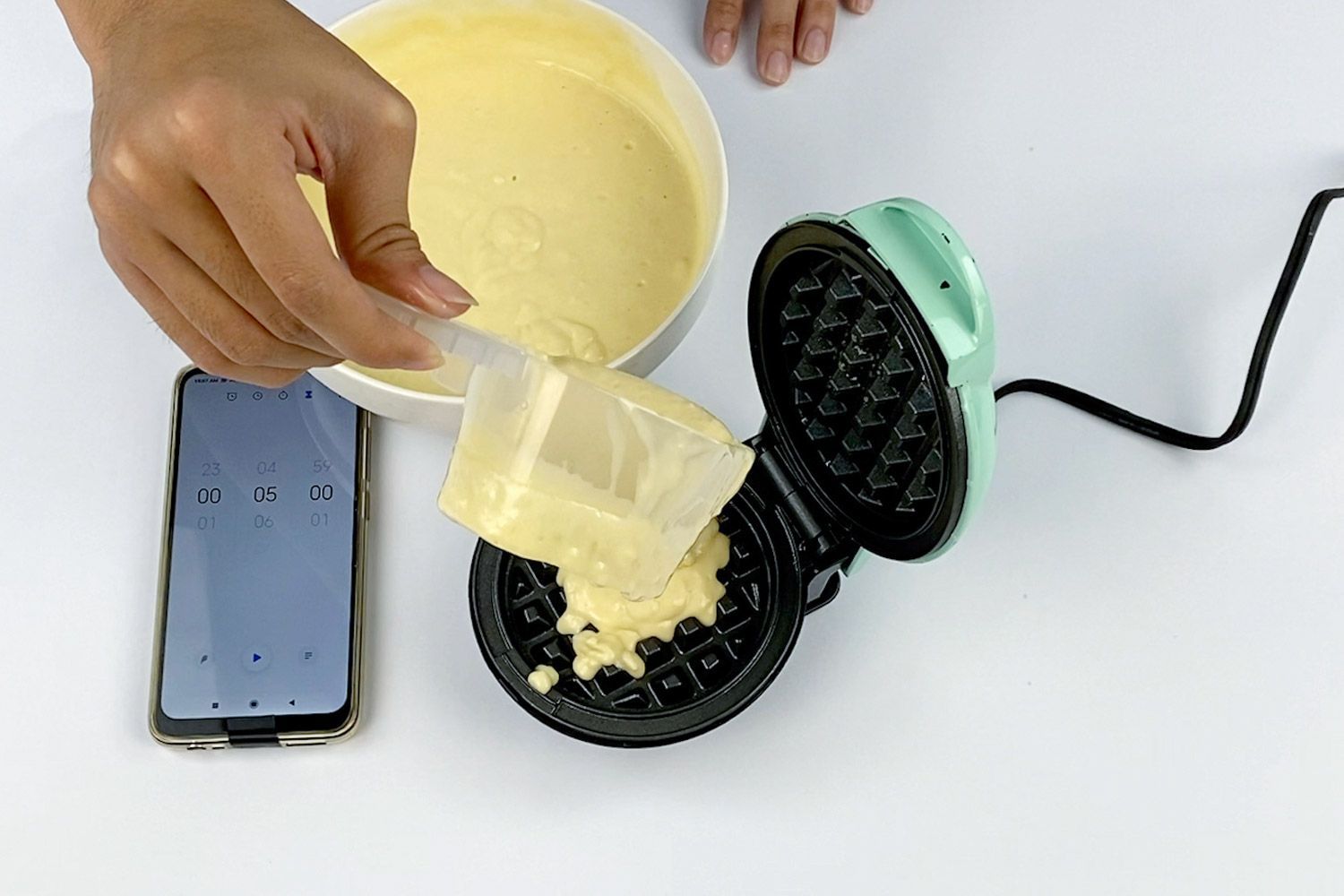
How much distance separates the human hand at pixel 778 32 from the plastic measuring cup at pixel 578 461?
46cm

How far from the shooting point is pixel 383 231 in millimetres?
695

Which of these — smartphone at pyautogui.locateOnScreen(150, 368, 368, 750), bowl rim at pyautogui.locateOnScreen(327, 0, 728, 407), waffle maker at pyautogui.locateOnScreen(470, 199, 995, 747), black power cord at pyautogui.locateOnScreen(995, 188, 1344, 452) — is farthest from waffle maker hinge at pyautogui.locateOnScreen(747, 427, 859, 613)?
smartphone at pyautogui.locateOnScreen(150, 368, 368, 750)

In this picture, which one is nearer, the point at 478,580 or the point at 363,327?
the point at 363,327

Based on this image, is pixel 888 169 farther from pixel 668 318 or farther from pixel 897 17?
pixel 668 318

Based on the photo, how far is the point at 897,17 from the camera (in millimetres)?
1139

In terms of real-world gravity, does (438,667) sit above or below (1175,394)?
below

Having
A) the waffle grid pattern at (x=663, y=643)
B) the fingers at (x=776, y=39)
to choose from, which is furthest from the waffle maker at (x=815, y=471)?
the fingers at (x=776, y=39)

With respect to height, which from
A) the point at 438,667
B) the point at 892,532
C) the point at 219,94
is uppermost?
the point at 219,94

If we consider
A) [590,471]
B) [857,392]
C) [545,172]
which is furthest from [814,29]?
[590,471]

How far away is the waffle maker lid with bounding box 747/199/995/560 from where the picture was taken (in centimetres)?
68

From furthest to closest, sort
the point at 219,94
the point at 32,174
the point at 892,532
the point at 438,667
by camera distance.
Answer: the point at 32,174 → the point at 438,667 → the point at 892,532 → the point at 219,94

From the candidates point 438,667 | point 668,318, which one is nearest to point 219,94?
point 668,318

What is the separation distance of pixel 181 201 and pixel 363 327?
0.11 m

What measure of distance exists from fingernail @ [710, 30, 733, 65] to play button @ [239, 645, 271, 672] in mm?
635
